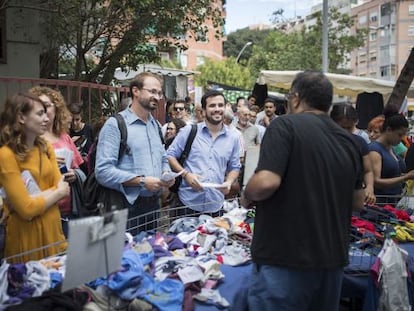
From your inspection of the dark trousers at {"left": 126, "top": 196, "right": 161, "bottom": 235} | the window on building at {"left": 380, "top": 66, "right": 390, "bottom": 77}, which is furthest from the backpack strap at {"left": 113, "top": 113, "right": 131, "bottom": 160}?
the window on building at {"left": 380, "top": 66, "right": 390, "bottom": 77}

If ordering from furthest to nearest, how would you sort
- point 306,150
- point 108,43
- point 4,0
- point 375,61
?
point 375,61, point 108,43, point 4,0, point 306,150

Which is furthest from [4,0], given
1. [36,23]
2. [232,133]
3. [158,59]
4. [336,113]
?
[336,113]

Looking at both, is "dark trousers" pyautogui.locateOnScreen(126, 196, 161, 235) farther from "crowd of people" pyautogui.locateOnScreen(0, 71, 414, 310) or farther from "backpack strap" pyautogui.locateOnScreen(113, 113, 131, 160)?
"backpack strap" pyautogui.locateOnScreen(113, 113, 131, 160)

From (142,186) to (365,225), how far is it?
1717 mm

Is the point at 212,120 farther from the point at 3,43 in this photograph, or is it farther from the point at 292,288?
the point at 3,43

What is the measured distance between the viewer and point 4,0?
968cm

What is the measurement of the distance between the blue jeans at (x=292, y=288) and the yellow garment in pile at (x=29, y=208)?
1.31 meters

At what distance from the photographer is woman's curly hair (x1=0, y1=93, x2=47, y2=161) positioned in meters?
3.11

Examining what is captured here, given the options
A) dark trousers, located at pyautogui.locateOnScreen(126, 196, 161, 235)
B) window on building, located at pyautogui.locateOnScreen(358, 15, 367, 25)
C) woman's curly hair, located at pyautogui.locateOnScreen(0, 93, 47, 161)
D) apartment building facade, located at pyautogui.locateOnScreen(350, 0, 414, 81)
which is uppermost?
window on building, located at pyautogui.locateOnScreen(358, 15, 367, 25)

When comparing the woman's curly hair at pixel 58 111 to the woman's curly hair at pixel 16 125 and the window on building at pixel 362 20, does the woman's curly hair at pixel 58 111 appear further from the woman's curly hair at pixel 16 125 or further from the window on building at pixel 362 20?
the window on building at pixel 362 20

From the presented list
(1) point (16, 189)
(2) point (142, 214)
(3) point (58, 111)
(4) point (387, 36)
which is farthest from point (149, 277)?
(4) point (387, 36)

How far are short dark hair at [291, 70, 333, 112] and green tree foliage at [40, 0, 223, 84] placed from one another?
24.6 ft

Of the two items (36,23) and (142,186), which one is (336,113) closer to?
(142,186)

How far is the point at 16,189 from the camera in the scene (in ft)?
9.73
